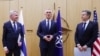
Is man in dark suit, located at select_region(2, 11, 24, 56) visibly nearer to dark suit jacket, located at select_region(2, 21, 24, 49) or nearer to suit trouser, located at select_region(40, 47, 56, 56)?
dark suit jacket, located at select_region(2, 21, 24, 49)

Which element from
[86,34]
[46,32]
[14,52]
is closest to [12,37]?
[14,52]

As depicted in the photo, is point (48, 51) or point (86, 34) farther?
point (48, 51)

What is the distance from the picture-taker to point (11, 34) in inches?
192

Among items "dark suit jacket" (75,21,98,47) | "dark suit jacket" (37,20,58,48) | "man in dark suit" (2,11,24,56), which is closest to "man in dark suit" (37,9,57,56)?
"dark suit jacket" (37,20,58,48)

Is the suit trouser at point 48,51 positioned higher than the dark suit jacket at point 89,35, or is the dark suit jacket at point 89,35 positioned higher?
the dark suit jacket at point 89,35

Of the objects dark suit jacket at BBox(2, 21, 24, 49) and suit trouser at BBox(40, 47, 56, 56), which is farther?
suit trouser at BBox(40, 47, 56, 56)

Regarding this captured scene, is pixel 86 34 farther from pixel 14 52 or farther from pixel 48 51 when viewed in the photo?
pixel 14 52

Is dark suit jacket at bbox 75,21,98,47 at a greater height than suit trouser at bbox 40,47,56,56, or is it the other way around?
dark suit jacket at bbox 75,21,98,47

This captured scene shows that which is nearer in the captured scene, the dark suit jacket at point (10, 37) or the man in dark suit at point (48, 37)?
the dark suit jacket at point (10, 37)

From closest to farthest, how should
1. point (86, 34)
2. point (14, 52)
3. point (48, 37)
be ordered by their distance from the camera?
point (86, 34)
point (14, 52)
point (48, 37)

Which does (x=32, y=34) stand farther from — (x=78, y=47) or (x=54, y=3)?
(x=78, y=47)

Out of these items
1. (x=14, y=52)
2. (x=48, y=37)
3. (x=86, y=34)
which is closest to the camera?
(x=86, y=34)

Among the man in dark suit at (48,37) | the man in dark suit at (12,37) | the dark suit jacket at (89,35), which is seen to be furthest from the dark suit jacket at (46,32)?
the dark suit jacket at (89,35)

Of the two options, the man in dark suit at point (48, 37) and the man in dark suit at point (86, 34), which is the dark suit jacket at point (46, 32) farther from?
the man in dark suit at point (86, 34)
